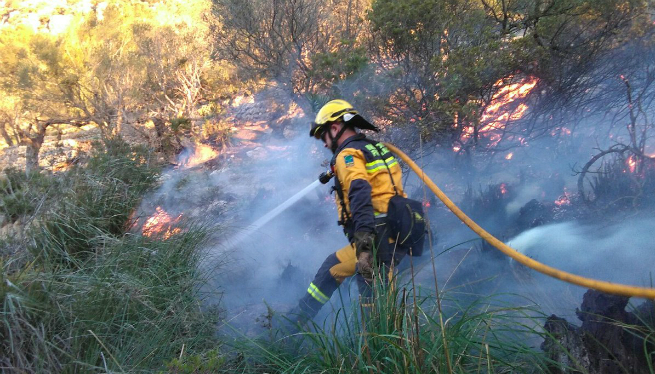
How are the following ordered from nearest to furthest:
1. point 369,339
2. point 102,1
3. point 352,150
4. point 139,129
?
Answer: point 369,339 → point 352,150 → point 139,129 → point 102,1

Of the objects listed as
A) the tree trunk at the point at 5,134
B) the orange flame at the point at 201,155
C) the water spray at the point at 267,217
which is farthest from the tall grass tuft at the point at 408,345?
the tree trunk at the point at 5,134

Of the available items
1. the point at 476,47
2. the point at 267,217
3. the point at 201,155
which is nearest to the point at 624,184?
the point at 476,47

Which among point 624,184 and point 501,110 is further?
point 501,110

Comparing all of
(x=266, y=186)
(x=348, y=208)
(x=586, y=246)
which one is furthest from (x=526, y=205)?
(x=266, y=186)

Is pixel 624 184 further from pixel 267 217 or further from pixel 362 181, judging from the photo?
pixel 267 217

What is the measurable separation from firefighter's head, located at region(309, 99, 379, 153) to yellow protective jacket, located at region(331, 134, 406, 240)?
13 cm

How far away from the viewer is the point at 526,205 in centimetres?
475

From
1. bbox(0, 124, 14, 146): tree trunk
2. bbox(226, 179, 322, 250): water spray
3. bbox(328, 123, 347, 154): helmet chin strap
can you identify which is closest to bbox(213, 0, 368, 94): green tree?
bbox(226, 179, 322, 250): water spray

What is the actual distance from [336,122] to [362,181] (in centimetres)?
56

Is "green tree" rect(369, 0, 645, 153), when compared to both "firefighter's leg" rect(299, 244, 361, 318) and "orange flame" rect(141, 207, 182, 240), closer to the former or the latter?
"firefighter's leg" rect(299, 244, 361, 318)

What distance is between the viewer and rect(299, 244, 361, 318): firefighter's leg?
3119mm

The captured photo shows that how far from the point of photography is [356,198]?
2824 millimetres

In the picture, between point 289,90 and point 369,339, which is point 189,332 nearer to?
point 369,339

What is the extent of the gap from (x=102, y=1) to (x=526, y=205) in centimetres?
3073
